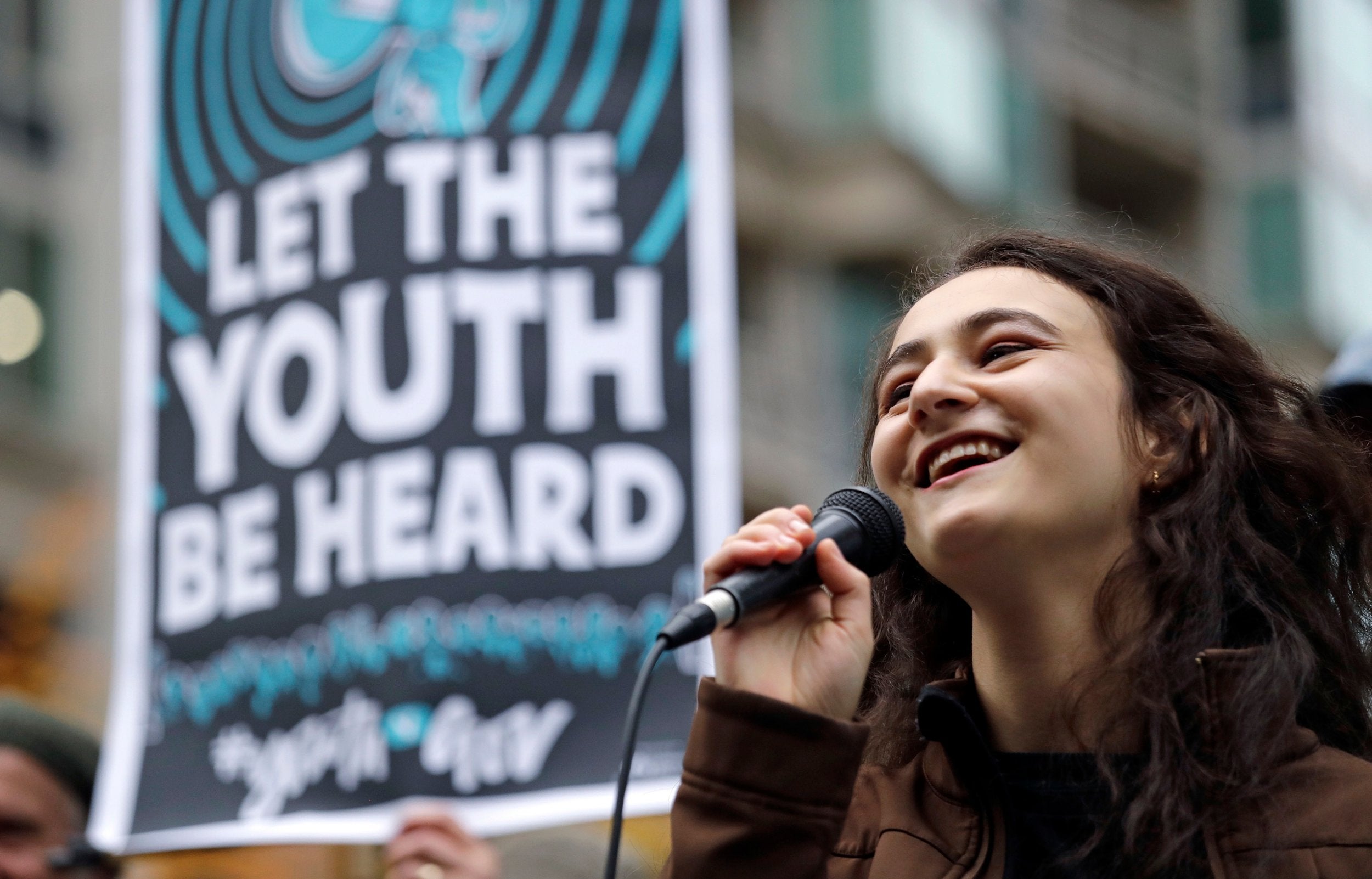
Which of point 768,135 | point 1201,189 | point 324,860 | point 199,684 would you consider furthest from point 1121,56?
point 199,684

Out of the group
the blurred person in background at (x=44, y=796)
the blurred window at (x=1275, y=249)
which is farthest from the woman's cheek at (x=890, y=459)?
the blurred window at (x=1275, y=249)

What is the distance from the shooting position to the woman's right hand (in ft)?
7.70

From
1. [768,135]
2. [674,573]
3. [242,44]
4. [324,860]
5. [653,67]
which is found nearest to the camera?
[674,573]

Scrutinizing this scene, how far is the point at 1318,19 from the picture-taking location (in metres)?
19.0

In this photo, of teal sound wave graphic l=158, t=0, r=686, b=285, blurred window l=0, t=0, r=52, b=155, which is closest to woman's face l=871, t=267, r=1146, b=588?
teal sound wave graphic l=158, t=0, r=686, b=285

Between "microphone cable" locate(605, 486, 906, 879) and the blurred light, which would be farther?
the blurred light

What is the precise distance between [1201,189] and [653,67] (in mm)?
15751

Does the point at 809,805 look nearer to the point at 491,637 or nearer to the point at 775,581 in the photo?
the point at 775,581

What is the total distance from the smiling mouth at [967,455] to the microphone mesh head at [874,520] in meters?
0.14

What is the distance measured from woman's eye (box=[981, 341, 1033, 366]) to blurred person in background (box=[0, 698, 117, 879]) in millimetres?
2021

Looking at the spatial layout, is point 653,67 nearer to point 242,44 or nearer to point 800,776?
point 242,44

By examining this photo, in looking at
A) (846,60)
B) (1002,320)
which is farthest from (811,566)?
(846,60)

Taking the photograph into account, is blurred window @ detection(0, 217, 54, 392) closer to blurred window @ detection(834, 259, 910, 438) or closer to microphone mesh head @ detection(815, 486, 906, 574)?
blurred window @ detection(834, 259, 910, 438)

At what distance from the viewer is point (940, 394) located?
258 centimetres
